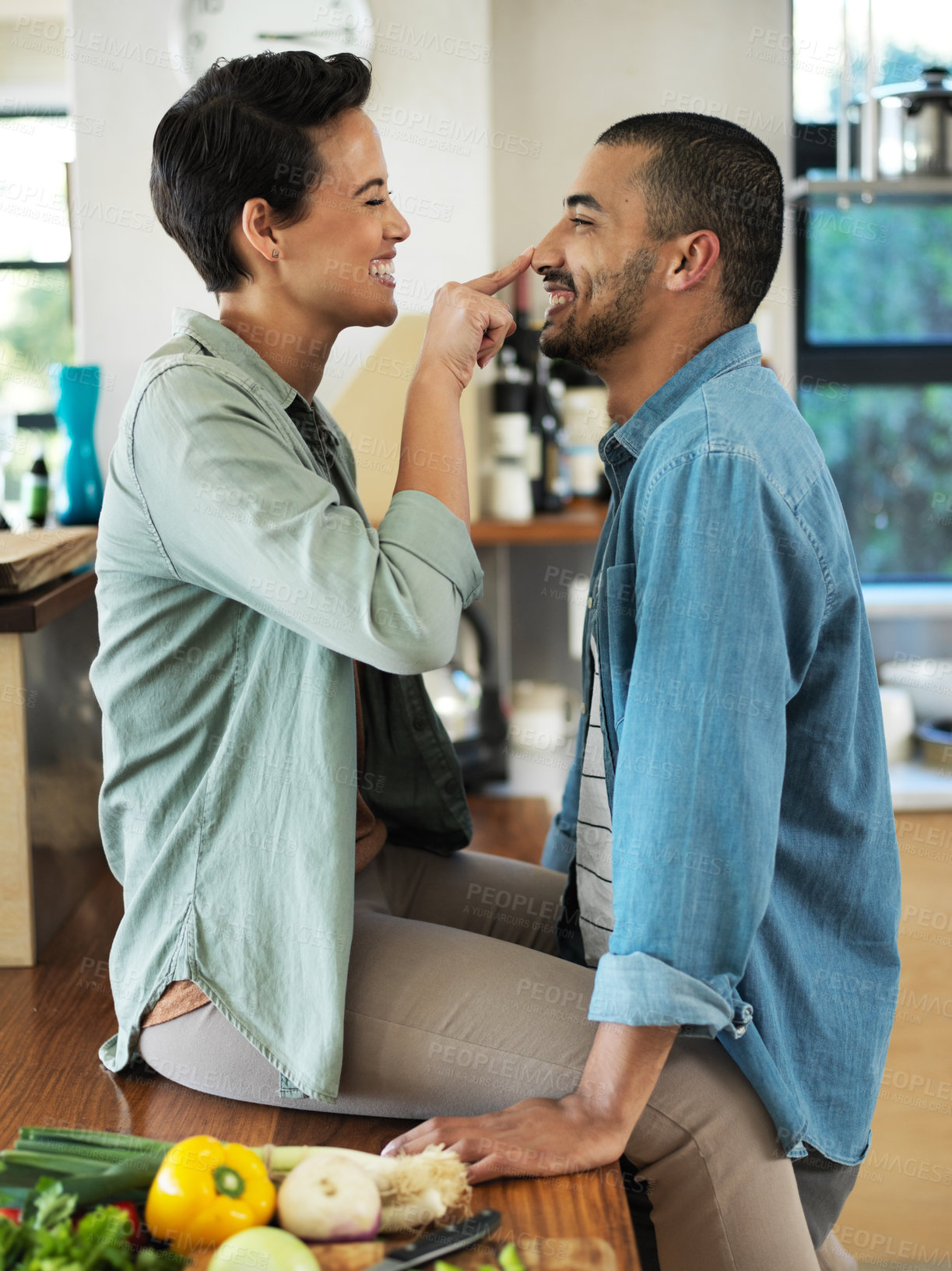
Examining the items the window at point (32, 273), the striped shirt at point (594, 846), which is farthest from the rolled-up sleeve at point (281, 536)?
the window at point (32, 273)

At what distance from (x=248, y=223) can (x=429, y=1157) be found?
0.86m

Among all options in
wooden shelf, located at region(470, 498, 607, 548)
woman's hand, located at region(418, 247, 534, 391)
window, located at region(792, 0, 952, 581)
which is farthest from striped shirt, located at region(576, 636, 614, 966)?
window, located at region(792, 0, 952, 581)

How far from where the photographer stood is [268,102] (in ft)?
3.83

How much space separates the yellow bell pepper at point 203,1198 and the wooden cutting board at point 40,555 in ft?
2.71

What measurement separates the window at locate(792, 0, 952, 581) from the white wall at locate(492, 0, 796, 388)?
19 cm

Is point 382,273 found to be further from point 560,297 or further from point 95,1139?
point 95,1139

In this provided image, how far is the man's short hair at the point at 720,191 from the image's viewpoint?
4.03 ft

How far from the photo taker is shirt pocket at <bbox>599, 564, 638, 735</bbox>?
3.61 ft

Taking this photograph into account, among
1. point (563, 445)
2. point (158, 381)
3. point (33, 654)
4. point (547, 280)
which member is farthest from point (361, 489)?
point (158, 381)

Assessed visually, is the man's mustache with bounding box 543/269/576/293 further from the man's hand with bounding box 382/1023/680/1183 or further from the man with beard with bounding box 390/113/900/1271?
the man's hand with bounding box 382/1023/680/1183

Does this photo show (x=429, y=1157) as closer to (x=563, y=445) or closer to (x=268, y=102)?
(x=268, y=102)

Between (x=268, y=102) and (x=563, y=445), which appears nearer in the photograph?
(x=268, y=102)

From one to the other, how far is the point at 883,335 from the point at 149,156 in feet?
6.87

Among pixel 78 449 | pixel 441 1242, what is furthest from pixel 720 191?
pixel 78 449
